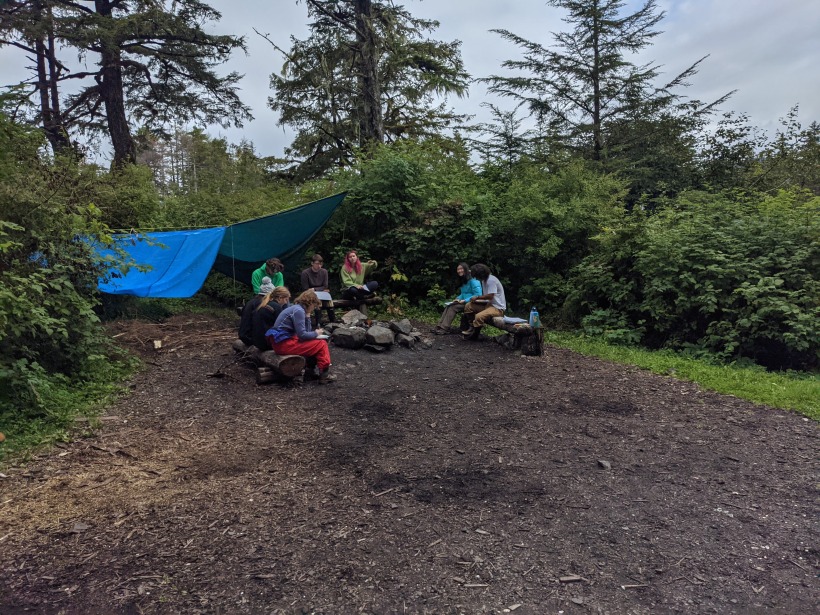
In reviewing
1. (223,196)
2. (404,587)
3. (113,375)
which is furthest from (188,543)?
(223,196)

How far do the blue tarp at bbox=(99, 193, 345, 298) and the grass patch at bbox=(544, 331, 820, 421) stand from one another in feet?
16.4

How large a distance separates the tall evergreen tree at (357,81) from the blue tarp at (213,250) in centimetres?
330

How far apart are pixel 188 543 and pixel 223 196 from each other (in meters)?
9.47

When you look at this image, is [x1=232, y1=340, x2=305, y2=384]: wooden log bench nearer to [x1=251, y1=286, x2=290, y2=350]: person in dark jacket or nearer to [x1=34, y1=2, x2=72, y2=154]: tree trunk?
[x1=251, y1=286, x2=290, y2=350]: person in dark jacket

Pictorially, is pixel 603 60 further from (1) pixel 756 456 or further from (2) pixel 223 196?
(1) pixel 756 456

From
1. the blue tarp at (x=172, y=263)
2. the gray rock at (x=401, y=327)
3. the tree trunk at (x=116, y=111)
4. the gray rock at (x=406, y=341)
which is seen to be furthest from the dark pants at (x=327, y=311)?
the tree trunk at (x=116, y=111)

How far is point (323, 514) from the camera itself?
3158 millimetres

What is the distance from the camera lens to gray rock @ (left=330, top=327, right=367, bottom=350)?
24.1 feet

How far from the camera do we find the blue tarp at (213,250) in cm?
772

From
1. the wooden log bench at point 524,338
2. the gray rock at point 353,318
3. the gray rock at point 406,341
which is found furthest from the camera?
the gray rock at point 353,318

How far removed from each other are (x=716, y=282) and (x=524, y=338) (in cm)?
276

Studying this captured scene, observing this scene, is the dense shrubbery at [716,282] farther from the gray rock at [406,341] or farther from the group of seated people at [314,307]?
the gray rock at [406,341]

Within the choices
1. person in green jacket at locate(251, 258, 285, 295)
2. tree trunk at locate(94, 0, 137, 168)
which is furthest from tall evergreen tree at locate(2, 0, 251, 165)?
person in green jacket at locate(251, 258, 285, 295)

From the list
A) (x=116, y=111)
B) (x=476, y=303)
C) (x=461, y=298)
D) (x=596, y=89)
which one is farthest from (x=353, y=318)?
(x=596, y=89)
